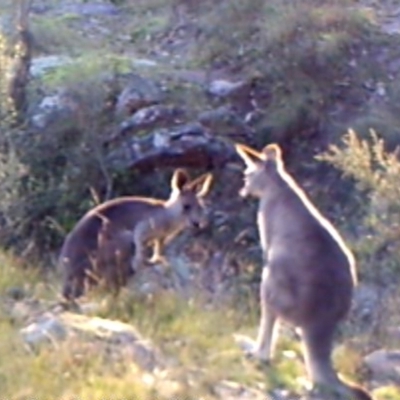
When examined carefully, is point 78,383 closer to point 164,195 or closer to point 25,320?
point 25,320

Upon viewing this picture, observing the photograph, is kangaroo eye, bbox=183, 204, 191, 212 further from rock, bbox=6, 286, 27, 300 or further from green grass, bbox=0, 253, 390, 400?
rock, bbox=6, 286, 27, 300

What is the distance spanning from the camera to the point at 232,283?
1216 cm

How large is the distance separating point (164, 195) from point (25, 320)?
6804 mm

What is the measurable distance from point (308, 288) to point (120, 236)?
2677 mm

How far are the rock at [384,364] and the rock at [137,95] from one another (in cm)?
747

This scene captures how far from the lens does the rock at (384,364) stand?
8.46 meters

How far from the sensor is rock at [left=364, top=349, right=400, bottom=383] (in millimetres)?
8461

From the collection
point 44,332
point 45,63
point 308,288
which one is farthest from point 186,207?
point 45,63

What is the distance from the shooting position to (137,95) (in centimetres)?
1579

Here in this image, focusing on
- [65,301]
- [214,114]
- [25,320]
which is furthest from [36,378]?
[214,114]

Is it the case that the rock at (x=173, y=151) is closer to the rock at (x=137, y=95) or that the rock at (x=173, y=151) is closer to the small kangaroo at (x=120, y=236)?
the rock at (x=137, y=95)

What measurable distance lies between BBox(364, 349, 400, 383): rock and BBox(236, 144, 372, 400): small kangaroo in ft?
2.26

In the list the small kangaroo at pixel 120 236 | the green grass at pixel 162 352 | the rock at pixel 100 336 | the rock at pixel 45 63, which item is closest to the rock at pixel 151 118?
the rock at pixel 45 63

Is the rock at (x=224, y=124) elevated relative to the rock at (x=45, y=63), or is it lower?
lower
